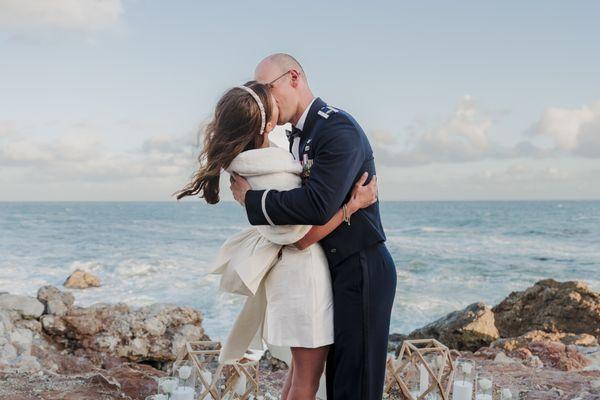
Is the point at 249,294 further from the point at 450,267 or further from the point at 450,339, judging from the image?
the point at 450,267

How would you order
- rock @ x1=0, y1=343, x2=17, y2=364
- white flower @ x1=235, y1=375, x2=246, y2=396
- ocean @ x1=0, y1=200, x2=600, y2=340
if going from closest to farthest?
white flower @ x1=235, y1=375, x2=246, y2=396, rock @ x1=0, y1=343, x2=17, y2=364, ocean @ x1=0, y1=200, x2=600, y2=340

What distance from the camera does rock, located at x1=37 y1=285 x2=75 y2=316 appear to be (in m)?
9.06

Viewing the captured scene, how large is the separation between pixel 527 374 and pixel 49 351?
5678 mm

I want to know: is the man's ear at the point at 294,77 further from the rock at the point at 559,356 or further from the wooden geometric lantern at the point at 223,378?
the rock at the point at 559,356

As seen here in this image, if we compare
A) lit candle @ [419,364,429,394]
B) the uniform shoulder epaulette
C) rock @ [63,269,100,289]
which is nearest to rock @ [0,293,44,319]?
lit candle @ [419,364,429,394]

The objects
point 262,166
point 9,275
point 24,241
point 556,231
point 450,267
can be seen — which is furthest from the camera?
point 556,231

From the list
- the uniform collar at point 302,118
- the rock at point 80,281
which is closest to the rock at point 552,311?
the uniform collar at point 302,118

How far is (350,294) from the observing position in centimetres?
282

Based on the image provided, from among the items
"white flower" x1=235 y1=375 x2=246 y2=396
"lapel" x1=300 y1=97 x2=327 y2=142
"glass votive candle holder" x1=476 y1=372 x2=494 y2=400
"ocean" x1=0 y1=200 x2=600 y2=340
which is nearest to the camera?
"lapel" x1=300 y1=97 x2=327 y2=142

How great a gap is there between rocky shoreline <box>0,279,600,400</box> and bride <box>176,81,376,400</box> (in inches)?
88.6

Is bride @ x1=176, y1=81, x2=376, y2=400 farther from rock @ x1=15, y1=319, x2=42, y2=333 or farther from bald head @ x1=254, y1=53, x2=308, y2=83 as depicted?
rock @ x1=15, y1=319, x2=42, y2=333

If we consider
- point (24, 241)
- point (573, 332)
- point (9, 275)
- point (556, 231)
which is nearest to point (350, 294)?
point (573, 332)

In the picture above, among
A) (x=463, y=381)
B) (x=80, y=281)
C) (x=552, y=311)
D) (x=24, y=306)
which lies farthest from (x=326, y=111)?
(x=80, y=281)

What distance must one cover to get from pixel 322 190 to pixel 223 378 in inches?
79.0
